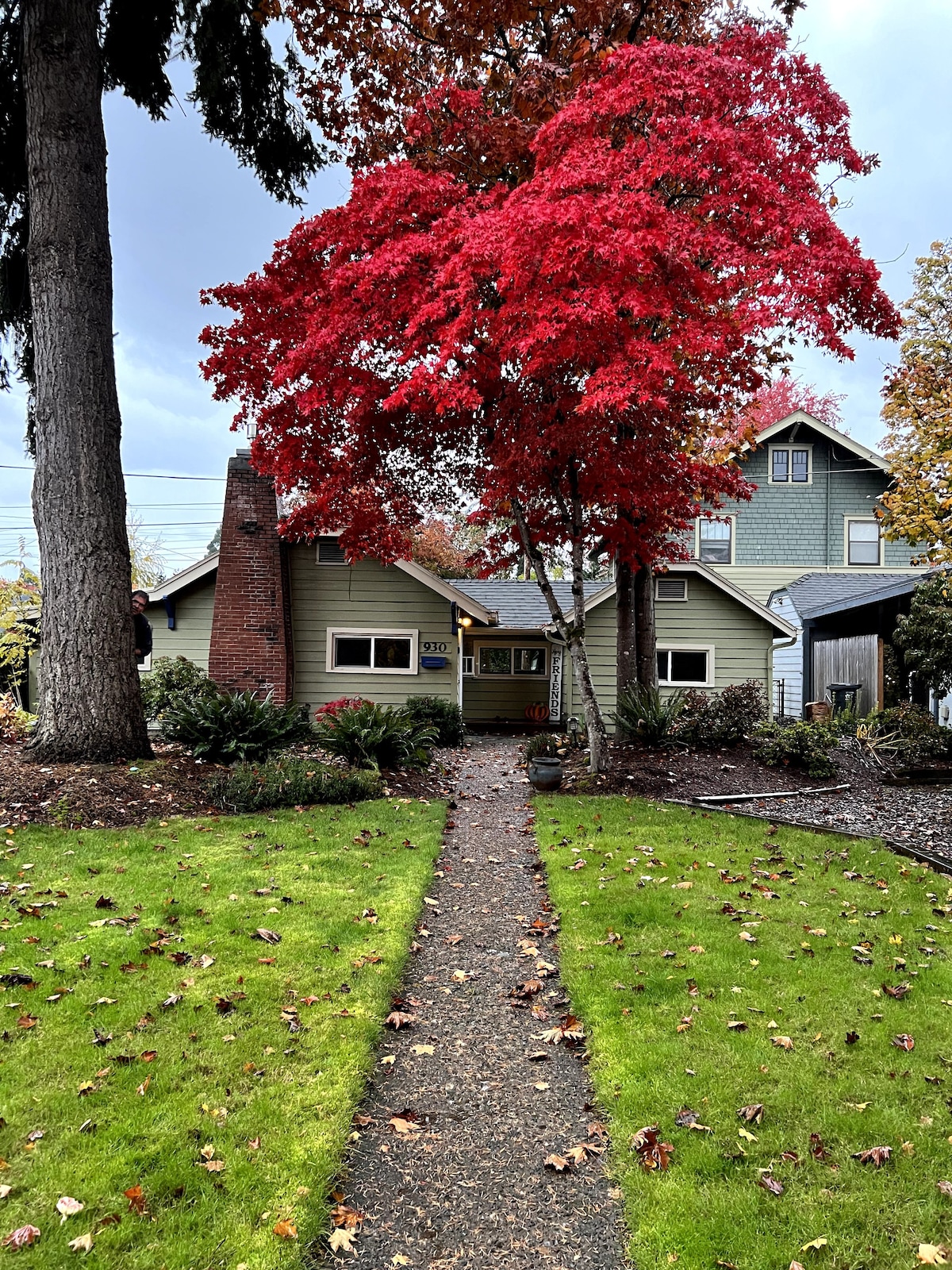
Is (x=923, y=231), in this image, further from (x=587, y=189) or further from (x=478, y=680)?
(x=587, y=189)

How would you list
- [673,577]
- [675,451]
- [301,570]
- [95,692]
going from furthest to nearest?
[673,577] → [301,570] → [675,451] → [95,692]

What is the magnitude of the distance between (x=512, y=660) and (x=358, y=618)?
566 centimetres

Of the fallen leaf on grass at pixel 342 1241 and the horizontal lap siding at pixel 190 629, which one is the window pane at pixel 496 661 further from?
the fallen leaf on grass at pixel 342 1241

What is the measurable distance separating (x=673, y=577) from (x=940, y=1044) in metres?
13.6

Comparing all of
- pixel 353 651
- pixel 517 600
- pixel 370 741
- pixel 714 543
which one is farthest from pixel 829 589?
pixel 370 741

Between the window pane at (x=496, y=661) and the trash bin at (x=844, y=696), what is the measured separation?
24.6 feet

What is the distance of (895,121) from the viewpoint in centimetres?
1316

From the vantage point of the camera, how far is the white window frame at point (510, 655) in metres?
18.5

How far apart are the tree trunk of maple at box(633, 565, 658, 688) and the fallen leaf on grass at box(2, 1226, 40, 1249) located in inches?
428

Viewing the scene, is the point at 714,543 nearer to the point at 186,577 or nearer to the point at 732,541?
the point at 732,541

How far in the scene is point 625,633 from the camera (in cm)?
1253

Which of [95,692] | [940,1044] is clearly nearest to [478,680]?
[95,692]

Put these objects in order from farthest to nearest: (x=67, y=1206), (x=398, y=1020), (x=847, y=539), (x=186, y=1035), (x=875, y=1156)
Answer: (x=847, y=539), (x=398, y=1020), (x=186, y=1035), (x=875, y=1156), (x=67, y=1206)

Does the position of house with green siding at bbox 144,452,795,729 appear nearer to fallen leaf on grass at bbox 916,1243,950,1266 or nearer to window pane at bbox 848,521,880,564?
window pane at bbox 848,521,880,564
